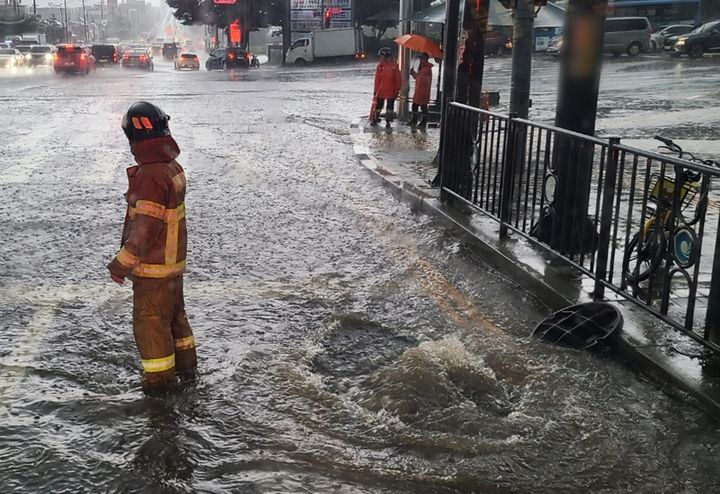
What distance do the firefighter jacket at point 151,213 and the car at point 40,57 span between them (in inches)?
2122

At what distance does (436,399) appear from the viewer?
4254 mm

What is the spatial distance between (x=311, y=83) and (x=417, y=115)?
17360mm

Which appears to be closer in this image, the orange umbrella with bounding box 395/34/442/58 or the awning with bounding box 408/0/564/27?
the awning with bounding box 408/0/564/27

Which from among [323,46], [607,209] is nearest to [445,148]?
[607,209]

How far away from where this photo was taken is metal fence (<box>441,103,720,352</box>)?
15.9ft

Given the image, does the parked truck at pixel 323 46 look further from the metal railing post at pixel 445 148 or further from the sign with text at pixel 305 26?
the metal railing post at pixel 445 148

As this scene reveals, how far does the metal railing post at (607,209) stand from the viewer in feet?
18.1

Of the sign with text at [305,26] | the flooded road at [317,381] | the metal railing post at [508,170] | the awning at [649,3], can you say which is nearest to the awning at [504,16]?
the metal railing post at [508,170]

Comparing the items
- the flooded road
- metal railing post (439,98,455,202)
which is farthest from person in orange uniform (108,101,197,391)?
metal railing post (439,98,455,202)

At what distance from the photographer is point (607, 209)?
5.59 m

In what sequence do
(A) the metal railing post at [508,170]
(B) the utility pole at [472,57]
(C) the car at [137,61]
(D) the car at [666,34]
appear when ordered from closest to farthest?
1. (A) the metal railing post at [508,170]
2. (B) the utility pole at [472,57]
3. (D) the car at [666,34]
4. (C) the car at [137,61]

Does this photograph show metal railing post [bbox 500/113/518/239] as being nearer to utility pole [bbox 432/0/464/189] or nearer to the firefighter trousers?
utility pole [bbox 432/0/464/189]

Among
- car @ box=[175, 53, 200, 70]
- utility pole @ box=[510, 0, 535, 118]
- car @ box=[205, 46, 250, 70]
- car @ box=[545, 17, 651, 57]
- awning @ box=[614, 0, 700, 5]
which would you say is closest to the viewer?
utility pole @ box=[510, 0, 535, 118]

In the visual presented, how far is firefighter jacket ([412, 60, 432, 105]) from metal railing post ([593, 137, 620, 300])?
13.4 metres
